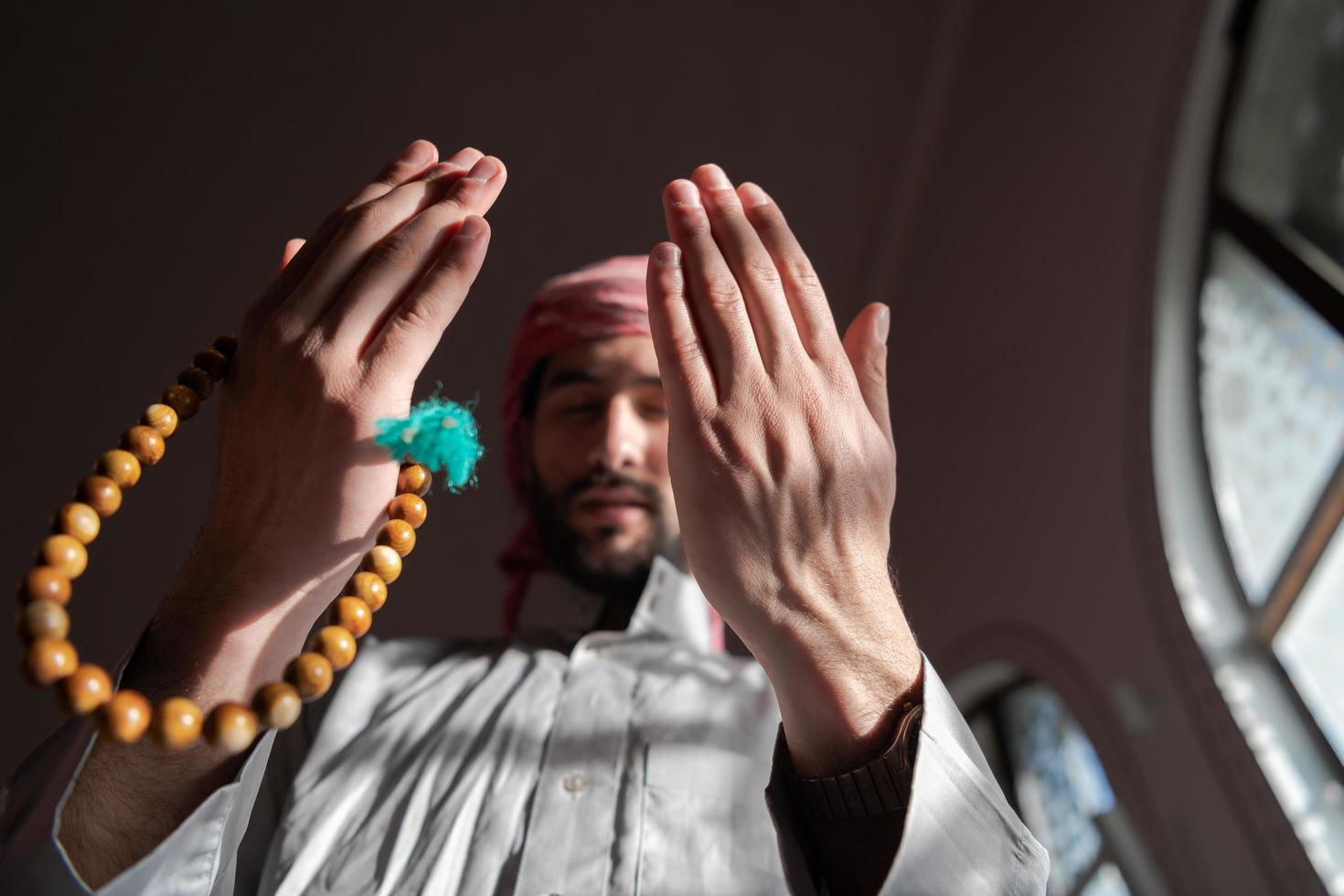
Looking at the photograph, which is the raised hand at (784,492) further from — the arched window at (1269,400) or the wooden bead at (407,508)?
the arched window at (1269,400)

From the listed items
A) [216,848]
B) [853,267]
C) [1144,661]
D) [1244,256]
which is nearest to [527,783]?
[216,848]

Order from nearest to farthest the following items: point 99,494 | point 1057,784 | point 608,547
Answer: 1. point 99,494
2. point 608,547
3. point 1057,784

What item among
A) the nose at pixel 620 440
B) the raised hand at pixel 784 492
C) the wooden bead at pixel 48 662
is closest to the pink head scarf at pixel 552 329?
the nose at pixel 620 440

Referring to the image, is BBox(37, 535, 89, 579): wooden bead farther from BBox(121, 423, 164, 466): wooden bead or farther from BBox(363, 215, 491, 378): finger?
BBox(363, 215, 491, 378): finger

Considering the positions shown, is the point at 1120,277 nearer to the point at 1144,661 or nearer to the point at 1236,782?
the point at 1144,661

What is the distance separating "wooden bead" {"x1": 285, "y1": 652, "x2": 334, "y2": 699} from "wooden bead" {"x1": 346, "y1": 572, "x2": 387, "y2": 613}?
0.18 feet

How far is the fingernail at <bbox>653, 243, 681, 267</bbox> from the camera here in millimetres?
798

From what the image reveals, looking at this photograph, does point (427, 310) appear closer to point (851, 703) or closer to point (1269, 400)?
point (851, 703)

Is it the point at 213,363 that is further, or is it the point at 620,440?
the point at 620,440

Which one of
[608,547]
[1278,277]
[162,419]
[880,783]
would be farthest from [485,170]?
[1278,277]

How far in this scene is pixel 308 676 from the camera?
609 millimetres

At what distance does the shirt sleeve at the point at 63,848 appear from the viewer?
0.64 m

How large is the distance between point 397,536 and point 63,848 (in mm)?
302

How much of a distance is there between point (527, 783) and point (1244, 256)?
5.22 ft
